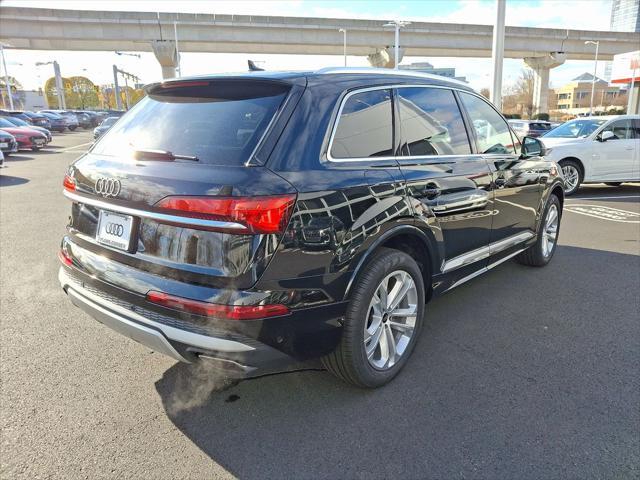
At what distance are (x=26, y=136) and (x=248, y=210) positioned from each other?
73.9ft

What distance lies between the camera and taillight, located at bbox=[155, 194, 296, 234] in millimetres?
2146

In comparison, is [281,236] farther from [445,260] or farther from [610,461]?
[610,461]

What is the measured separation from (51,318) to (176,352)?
2161mm

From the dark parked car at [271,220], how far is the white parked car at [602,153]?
8.09 m

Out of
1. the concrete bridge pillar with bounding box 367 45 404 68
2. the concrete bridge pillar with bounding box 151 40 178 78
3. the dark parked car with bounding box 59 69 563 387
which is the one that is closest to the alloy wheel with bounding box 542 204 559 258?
the dark parked car with bounding box 59 69 563 387

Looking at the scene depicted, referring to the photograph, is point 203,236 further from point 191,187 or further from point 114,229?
point 114,229

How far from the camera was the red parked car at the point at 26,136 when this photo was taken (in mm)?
20234

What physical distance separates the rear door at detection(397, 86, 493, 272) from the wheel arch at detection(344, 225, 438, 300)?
0.13m

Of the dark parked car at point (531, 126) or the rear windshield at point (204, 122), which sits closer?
the rear windshield at point (204, 122)

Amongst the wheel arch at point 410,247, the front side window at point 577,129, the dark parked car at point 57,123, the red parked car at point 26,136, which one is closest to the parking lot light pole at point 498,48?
the front side window at point 577,129

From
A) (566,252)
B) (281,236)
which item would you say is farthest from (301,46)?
(281,236)

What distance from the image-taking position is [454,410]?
2721 mm

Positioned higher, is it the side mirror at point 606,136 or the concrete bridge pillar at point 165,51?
the concrete bridge pillar at point 165,51

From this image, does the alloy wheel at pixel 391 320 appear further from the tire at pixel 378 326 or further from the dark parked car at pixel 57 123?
the dark parked car at pixel 57 123
